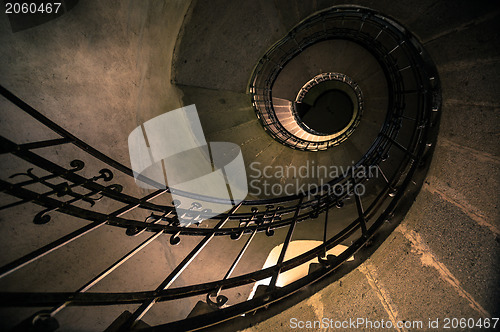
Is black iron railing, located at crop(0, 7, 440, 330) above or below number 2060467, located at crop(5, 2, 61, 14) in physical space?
below

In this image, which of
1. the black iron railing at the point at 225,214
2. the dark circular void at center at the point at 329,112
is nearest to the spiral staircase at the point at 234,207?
the black iron railing at the point at 225,214

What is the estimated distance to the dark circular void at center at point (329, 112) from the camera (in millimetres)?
7137

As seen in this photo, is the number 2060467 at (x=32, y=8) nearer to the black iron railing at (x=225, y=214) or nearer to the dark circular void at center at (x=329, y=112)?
the black iron railing at (x=225, y=214)

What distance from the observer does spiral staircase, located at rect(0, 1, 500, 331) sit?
1537 mm

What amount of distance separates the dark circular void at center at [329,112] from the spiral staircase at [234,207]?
8.21 feet

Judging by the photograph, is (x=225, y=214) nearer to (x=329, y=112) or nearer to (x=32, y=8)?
(x=32, y=8)

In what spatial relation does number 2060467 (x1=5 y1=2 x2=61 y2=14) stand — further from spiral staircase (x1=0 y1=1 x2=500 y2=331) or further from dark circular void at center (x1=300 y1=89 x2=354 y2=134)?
dark circular void at center (x1=300 y1=89 x2=354 y2=134)

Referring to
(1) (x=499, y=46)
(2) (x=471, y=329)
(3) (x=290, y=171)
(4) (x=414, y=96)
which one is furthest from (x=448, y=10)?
(3) (x=290, y=171)

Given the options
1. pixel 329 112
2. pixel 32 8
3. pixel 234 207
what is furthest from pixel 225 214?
pixel 329 112

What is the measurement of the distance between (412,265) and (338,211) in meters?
2.63

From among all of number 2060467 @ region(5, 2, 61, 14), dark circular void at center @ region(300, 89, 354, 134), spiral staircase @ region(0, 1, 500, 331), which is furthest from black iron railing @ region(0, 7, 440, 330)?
dark circular void at center @ region(300, 89, 354, 134)

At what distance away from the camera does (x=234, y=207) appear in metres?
2.98

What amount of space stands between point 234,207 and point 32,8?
282cm

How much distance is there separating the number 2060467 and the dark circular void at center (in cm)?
650
